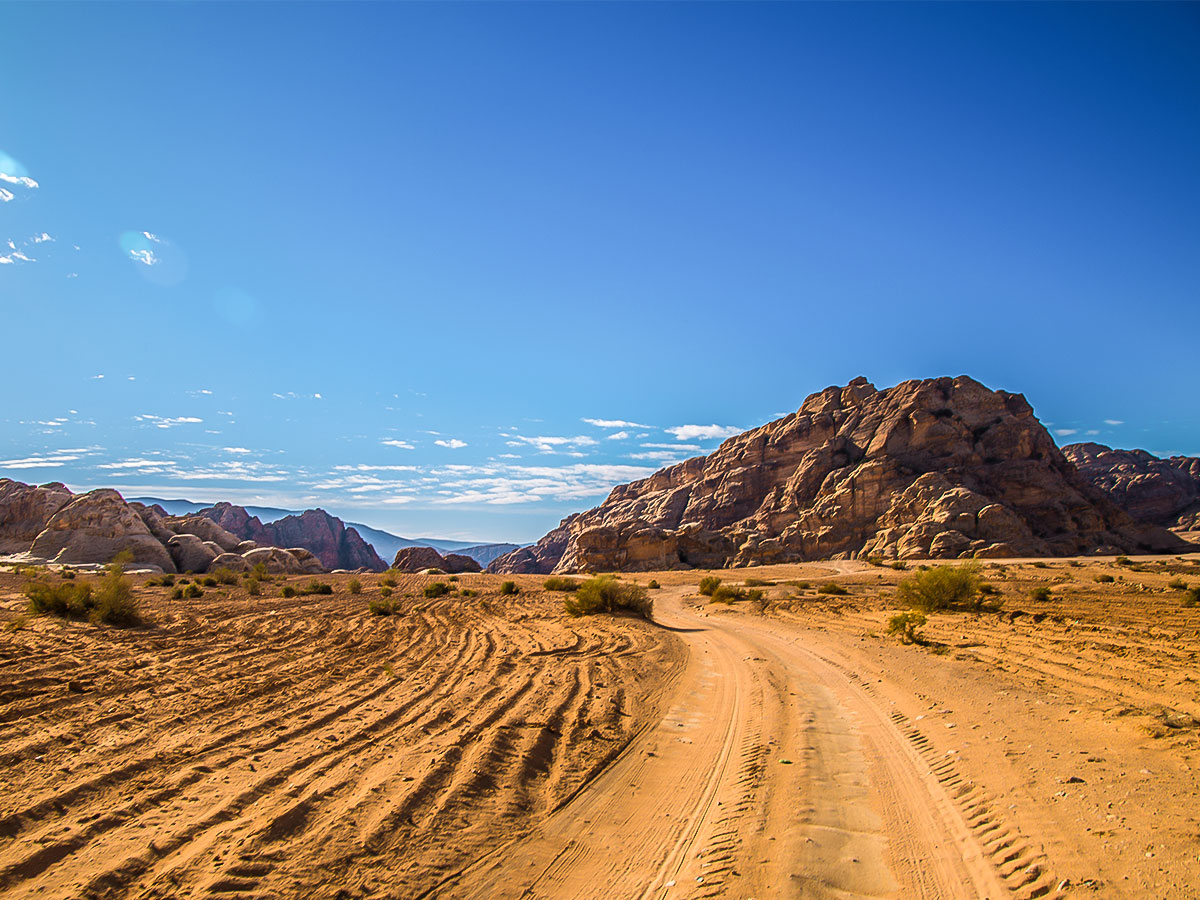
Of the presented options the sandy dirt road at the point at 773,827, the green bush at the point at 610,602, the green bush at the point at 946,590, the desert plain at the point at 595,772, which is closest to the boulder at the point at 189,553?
the green bush at the point at 610,602

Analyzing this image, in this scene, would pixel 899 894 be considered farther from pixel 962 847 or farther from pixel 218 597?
pixel 218 597

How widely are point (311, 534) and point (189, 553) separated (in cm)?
6959

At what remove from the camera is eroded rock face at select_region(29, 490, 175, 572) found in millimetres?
49875

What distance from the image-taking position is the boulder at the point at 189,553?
177 feet

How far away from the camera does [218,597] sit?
26328mm

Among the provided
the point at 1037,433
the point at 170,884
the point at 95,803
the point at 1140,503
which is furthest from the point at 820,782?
the point at 1140,503

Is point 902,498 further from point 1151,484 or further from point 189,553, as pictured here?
point 189,553

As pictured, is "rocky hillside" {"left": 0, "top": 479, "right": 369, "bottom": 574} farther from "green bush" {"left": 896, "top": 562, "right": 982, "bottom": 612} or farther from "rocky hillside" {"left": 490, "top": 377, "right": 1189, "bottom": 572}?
"green bush" {"left": 896, "top": 562, "right": 982, "bottom": 612}

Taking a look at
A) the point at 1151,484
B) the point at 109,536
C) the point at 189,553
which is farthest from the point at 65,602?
the point at 1151,484

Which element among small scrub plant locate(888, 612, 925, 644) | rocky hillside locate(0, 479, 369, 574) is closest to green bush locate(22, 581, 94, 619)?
small scrub plant locate(888, 612, 925, 644)

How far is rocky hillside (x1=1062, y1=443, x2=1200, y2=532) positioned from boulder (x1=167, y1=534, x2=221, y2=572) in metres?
106

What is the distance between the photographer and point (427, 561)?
7444cm

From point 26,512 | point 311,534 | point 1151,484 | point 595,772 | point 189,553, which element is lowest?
point 595,772

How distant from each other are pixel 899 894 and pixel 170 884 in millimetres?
4584
